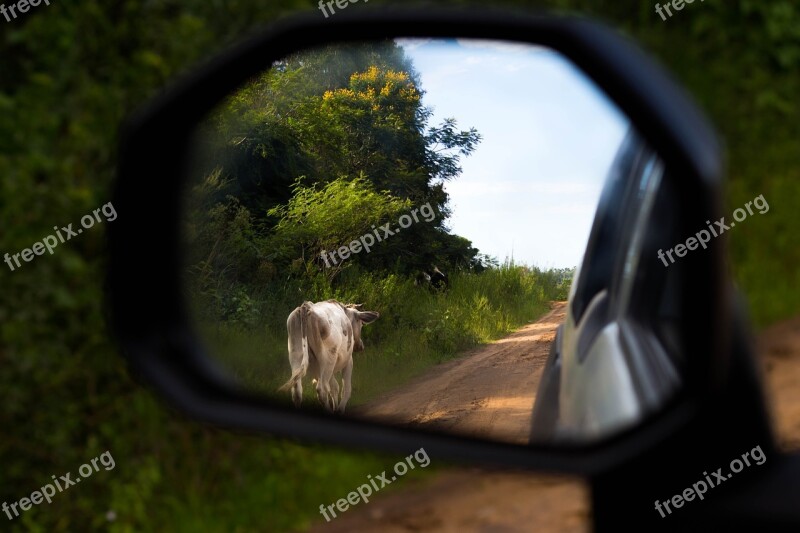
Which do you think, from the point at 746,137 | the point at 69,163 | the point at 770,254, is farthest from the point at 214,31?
the point at 770,254

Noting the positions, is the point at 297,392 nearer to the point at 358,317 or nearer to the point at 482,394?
the point at 358,317

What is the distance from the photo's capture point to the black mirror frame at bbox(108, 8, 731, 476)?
101 cm

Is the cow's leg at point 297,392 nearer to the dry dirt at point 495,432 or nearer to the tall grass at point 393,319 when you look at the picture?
the tall grass at point 393,319

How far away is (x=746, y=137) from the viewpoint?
7.78m

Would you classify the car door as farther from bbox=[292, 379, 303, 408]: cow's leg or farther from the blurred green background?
the blurred green background

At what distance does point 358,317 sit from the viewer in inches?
68.9

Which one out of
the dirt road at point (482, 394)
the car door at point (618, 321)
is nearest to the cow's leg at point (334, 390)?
the dirt road at point (482, 394)

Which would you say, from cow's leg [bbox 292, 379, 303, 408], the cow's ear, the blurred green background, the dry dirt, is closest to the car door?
the dry dirt

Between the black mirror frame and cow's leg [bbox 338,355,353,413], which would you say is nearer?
the black mirror frame

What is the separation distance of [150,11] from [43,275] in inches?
53.1

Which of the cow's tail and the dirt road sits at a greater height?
the cow's tail

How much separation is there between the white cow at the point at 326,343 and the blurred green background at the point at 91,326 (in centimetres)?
147

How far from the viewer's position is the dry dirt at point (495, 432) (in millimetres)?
1442

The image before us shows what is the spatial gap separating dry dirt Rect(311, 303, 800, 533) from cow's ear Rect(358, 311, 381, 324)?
0.15m
